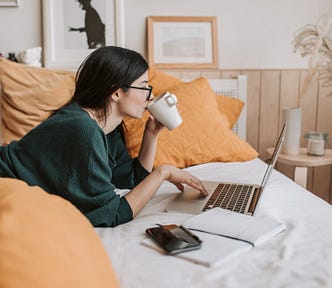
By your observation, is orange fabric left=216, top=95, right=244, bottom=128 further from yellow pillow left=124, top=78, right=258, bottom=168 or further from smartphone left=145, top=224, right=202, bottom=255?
smartphone left=145, top=224, right=202, bottom=255

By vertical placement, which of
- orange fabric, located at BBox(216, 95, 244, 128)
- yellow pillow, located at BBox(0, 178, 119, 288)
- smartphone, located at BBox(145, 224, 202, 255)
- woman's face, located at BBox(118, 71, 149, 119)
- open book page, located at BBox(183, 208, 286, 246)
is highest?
woman's face, located at BBox(118, 71, 149, 119)

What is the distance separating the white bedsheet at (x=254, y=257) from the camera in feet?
2.67

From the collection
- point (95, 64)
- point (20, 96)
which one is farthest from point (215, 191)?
point (20, 96)

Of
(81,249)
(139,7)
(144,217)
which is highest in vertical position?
(139,7)

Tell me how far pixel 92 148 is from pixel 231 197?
47cm

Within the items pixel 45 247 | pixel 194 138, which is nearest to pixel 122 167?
pixel 194 138

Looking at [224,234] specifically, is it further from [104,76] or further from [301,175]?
[301,175]

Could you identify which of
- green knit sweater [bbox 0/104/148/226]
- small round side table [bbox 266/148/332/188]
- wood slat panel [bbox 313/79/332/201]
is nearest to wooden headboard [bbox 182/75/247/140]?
small round side table [bbox 266/148/332/188]

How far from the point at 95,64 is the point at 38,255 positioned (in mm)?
910

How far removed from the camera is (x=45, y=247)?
56 cm

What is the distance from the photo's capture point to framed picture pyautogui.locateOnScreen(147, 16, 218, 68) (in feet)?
8.20

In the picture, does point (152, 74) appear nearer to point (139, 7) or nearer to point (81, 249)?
point (139, 7)

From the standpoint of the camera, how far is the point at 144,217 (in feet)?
4.02

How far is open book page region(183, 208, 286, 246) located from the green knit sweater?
22 centimetres
